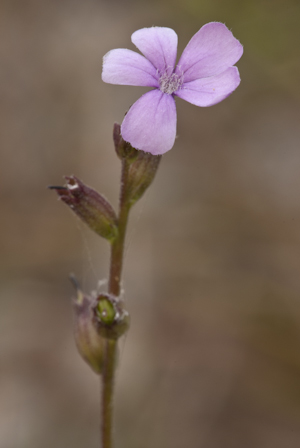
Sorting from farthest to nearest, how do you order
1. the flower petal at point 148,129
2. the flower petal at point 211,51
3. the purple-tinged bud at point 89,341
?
the purple-tinged bud at point 89,341
the flower petal at point 211,51
the flower petal at point 148,129

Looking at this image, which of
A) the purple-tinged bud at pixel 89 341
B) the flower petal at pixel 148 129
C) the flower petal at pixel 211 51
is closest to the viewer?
the flower petal at pixel 148 129

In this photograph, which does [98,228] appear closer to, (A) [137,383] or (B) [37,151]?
(A) [137,383]

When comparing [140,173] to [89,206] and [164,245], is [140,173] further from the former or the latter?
[164,245]

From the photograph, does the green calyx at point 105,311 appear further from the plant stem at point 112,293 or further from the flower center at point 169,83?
the flower center at point 169,83

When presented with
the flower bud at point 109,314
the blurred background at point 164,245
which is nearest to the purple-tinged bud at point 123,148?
the flower bud at point 109,314

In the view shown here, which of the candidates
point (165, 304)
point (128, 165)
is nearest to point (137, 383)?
point (165, 304)

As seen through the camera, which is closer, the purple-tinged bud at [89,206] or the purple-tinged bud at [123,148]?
the purple-tinged bud at [123,148]

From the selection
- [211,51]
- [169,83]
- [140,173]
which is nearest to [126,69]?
[169,83]
